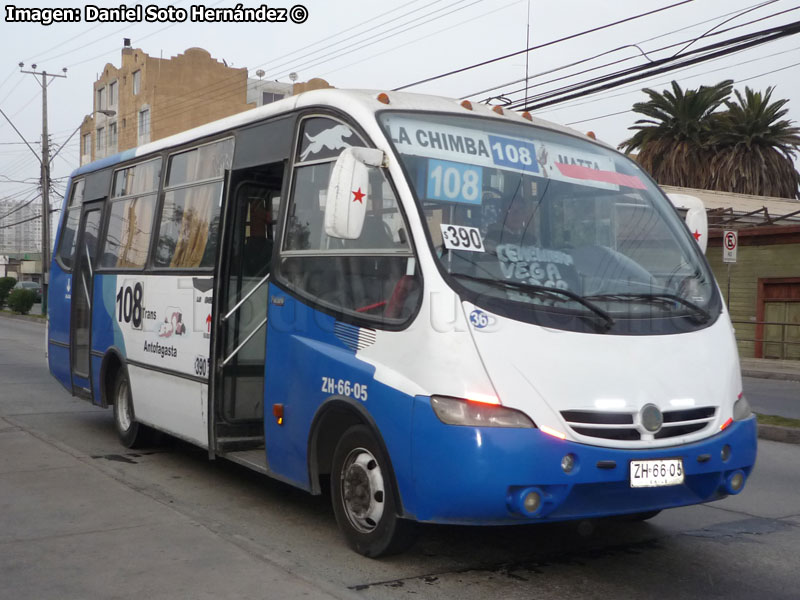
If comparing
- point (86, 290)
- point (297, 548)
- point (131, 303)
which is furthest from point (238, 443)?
point (86, 290)

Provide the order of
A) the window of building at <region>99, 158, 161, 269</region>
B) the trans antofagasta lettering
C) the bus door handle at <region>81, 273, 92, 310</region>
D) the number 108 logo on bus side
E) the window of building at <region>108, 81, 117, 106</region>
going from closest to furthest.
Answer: the trans antofagasta lettering → the number 108 logo on bus side → the window of building at <region>99, 158, 161, 269</region> → the bus door handle at <region>81, 273, 92, 310</region> → the window of building at <region>108, 81, 117, 106</region>

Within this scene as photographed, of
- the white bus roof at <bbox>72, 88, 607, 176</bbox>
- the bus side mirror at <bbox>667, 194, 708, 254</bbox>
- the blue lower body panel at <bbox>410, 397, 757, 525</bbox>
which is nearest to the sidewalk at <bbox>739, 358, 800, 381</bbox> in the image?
the bus side mirror at <bbox>667, 194, 708, 254</bbox>

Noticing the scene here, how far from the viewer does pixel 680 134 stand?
39.7 metres

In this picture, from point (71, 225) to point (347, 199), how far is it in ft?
22.2

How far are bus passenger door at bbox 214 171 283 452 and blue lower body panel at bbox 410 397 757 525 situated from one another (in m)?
2.55

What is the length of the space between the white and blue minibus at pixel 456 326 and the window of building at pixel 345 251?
1 centimetres

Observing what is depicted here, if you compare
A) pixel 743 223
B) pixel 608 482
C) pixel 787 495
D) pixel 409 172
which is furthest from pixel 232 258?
pixel 743 223

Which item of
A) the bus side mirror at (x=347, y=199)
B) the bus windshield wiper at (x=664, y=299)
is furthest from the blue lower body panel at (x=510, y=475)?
the bus side mirror at (x=347, y=199)

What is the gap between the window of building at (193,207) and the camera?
7.53m

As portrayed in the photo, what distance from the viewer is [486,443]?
4.72 m

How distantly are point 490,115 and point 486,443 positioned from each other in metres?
2.33

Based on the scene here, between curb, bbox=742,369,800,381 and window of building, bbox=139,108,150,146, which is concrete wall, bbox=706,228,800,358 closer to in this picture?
curb, bbox=742,369,800,381

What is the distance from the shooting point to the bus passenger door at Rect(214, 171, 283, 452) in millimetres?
7164

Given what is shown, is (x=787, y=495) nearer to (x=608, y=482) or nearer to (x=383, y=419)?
(x=608, y=482)
